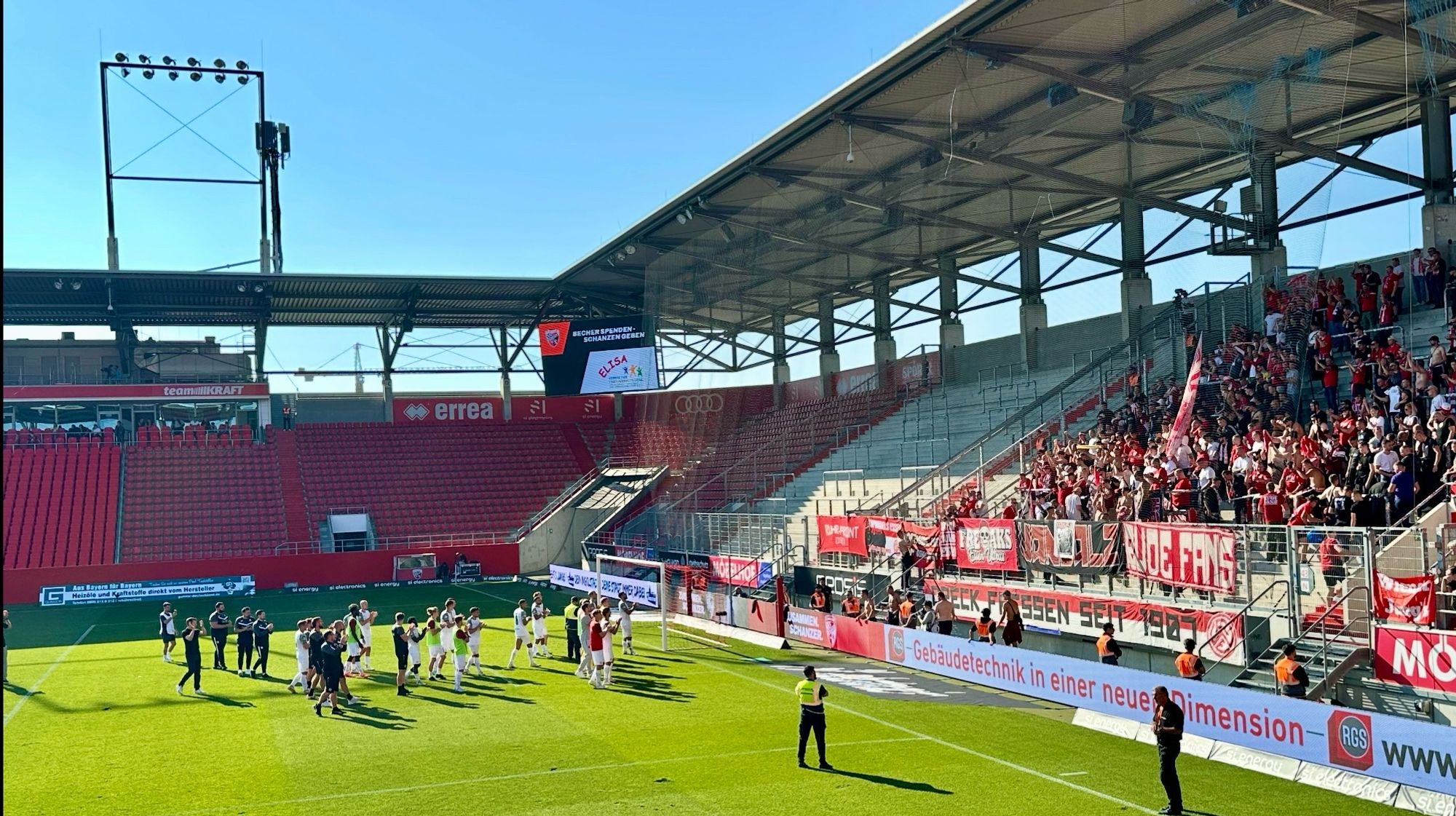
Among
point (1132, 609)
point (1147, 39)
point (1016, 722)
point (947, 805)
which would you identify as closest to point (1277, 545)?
point (1132, 609)

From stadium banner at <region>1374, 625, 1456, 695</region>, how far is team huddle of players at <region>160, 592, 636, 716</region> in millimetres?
12517

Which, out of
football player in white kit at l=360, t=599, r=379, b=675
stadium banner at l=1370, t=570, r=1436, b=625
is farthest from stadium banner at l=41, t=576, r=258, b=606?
stadium banner at l=1370, t=570, r=1436, b=625

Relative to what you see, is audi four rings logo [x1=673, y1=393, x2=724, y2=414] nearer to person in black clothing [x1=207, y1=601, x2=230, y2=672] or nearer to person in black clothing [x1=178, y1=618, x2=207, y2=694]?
person in black clothing [x1=207, y1=601, x2=230, y2=672]

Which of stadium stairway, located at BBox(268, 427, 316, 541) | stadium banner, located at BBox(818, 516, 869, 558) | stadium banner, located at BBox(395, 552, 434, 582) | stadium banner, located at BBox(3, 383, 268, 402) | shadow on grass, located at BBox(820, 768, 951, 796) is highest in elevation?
stadium banner, located at BBox(3, 383, 268, 402)

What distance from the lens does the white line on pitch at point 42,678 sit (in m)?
20.6

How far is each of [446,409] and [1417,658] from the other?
49.9m

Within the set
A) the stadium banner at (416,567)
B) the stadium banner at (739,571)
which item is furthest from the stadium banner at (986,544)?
the stadium banner at (416,567)

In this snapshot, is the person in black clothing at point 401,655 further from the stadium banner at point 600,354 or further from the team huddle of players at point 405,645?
the stadium banner at point 600,354

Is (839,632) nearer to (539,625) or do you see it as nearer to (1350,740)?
(539,625)

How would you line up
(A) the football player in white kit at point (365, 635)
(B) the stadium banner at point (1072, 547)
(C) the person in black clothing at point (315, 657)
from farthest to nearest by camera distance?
(A) the football player in white kit at point (365, 635) → (B) the stadium banner at point (1072, 547) → (C) the person in black clothing at point (315, 657)

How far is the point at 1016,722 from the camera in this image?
1786cm

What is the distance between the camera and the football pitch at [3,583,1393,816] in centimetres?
1360

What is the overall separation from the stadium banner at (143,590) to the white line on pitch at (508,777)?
32.5 metres

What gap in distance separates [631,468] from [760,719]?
3399 cm
